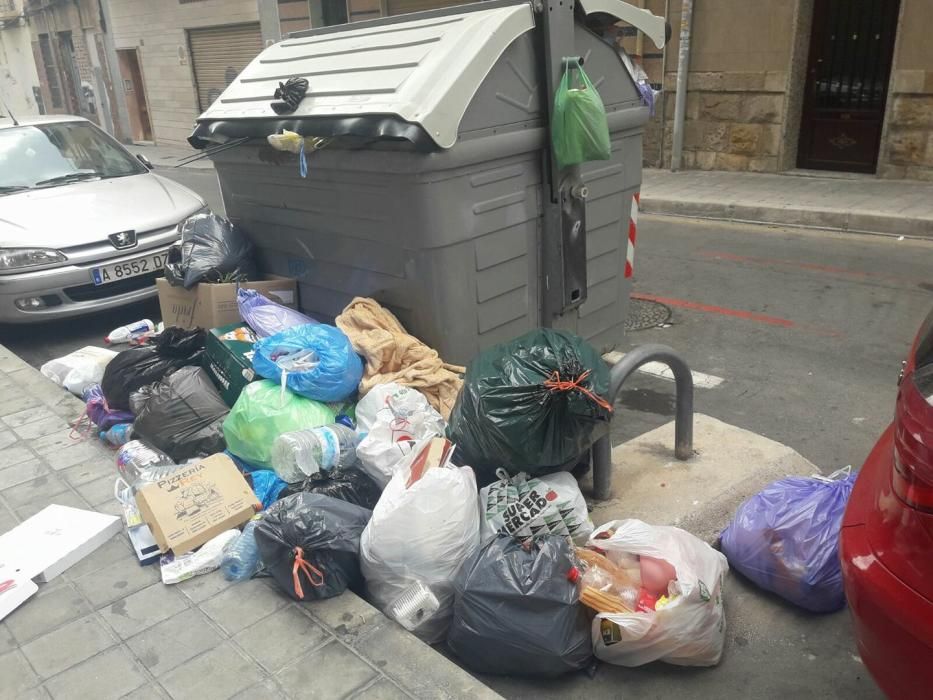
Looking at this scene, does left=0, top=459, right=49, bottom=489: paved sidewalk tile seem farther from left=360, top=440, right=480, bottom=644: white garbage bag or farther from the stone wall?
the stone wall

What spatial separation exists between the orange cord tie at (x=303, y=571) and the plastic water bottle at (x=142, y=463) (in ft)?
3.42

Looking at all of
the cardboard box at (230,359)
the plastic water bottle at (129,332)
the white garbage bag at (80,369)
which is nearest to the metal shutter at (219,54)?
the plastic water bottle at (129,332)

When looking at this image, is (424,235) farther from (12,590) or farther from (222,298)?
(12,590)

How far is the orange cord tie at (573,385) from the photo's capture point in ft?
8.64

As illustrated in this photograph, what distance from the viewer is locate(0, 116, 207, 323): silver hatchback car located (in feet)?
17.8

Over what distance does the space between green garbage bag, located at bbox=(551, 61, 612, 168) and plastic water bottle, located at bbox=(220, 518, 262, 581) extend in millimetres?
2093

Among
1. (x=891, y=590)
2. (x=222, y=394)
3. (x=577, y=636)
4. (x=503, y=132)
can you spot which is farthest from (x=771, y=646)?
(x=222, y=394)

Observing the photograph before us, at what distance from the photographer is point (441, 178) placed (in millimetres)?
3227

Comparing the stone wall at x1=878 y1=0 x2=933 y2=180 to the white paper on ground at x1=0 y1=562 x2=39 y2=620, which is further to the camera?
the stone wall at x1=878 y1=0 x2=933 y2=180

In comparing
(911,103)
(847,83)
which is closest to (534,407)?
(911,103)

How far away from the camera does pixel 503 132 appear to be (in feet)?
11.3

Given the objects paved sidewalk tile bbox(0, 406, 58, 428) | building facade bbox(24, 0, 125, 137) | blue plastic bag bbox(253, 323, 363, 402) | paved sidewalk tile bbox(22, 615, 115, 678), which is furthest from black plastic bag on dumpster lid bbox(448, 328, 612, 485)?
building facade bbox(24, 0, 125, 137)

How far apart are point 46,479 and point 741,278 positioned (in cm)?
526

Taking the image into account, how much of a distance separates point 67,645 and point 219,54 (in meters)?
17.7
